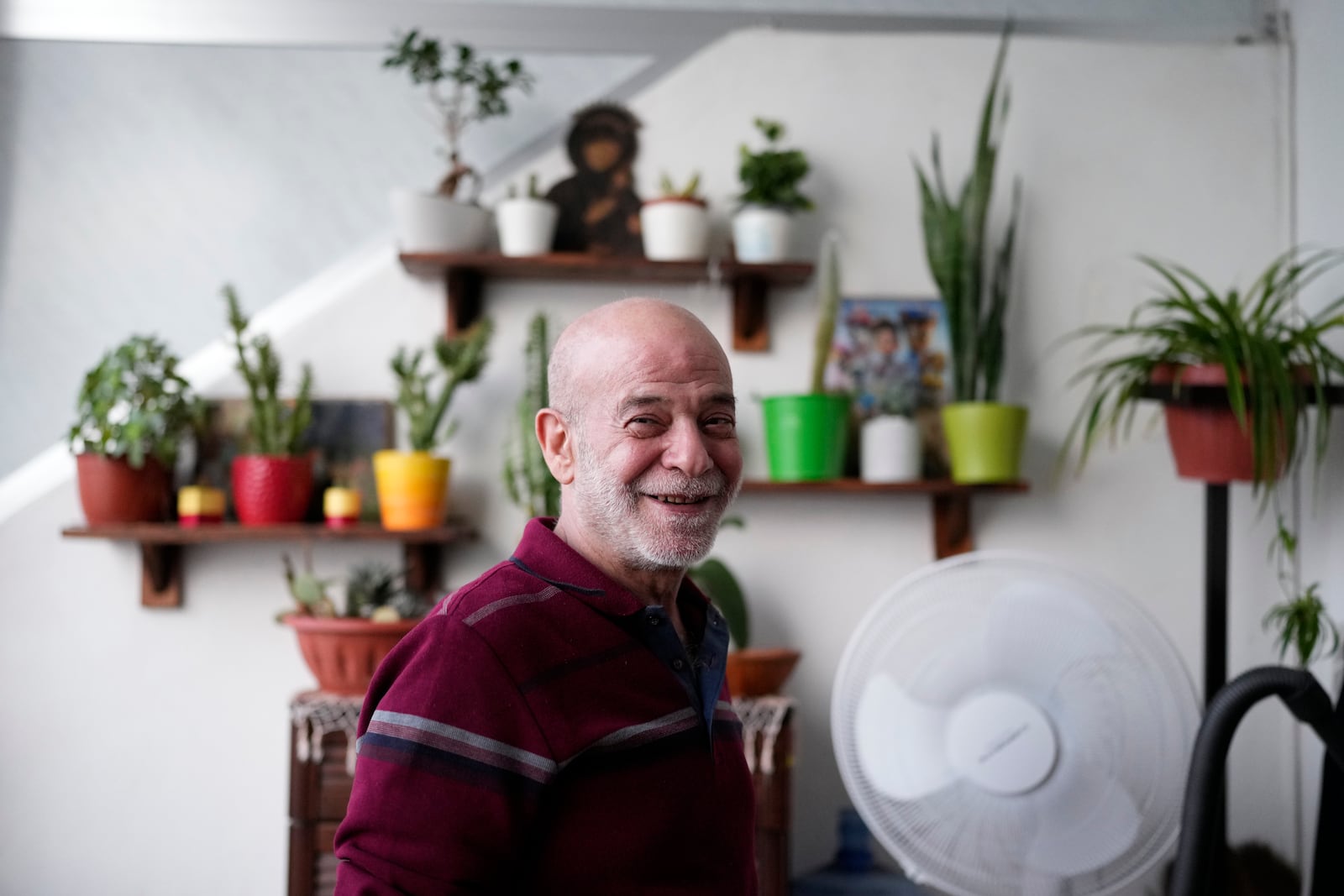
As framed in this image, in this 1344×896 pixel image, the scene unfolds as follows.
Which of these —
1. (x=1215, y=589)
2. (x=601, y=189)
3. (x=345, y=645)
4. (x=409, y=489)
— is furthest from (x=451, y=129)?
(x=1215, y=589)

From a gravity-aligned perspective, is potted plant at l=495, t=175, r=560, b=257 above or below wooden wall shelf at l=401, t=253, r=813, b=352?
above

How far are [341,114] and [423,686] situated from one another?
2.03 meters

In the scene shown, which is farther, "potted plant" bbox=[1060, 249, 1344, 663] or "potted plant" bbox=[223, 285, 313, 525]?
"potted plant" bbox=[223, 285, 313, 525]

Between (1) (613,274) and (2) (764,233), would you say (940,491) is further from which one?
(1) (613,274)

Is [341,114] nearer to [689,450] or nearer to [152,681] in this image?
[152,681]

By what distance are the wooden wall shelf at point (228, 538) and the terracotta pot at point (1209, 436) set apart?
5.01 ft

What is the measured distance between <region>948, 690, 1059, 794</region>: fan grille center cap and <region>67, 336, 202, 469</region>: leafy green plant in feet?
5.60

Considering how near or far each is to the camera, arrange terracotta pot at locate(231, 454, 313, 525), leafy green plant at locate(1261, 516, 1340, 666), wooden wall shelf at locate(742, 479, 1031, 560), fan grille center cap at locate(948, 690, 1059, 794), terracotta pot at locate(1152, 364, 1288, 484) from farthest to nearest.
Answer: wooden wall shelf at locate(742, 479, 1031, 560) < terracotta pot at locate(231, 454, 313, 525) < terracotta pot at locate(1152, 364, 1288, 484) < leafy green plant at locate(1261, 516, 1340, 666) < fan grille center cap at locate(948, 690, 1059, 794)

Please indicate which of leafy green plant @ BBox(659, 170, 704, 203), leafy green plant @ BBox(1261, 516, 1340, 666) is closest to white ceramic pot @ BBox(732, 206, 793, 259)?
leafy green plant @ BBox(659, 170, 704, 203)

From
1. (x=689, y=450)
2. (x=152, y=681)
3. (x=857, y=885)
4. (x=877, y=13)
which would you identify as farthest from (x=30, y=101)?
(x=857, y=885)

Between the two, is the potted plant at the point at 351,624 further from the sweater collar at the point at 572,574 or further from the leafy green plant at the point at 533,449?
the sweater collar at the point at 572,574

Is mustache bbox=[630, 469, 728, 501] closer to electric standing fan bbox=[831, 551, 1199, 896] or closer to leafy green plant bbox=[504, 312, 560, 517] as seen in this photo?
electric standing fan bbox=[831, 551, 1199, 896]

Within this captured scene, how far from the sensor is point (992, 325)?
8.05ft

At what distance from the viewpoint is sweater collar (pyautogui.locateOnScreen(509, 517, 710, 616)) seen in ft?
3.43
